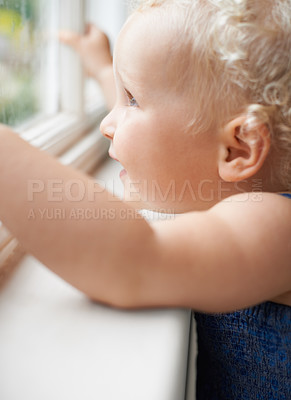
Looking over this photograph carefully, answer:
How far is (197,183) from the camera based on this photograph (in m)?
0.50

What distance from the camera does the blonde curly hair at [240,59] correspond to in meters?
0.43

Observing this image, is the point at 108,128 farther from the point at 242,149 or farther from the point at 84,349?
the point at 84,349

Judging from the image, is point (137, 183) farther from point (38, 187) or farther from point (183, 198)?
point (38, 187)

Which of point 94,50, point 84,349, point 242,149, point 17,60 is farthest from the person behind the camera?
point 94,50

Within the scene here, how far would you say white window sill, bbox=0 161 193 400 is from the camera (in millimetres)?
331

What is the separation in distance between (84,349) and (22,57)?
604mm

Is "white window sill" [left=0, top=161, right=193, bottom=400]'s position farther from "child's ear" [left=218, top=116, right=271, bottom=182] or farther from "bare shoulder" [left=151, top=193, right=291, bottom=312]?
"child's ear" [left=218, top=116, right=271, bottom=182]

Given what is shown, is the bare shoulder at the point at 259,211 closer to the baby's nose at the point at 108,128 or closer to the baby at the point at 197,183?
the baby at the point at 197,183

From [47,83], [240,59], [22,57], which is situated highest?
[240,59]

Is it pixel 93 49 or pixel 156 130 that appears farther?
pixel 93 49

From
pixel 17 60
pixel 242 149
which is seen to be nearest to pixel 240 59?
pixel 242 149

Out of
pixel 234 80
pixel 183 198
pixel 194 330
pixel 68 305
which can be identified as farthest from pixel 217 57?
pixel 194 330

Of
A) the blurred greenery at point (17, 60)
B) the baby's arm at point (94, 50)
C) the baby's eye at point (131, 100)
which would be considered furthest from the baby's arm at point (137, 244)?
the baby's arm at point (94, 50)

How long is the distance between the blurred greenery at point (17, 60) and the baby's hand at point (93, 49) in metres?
0.11
